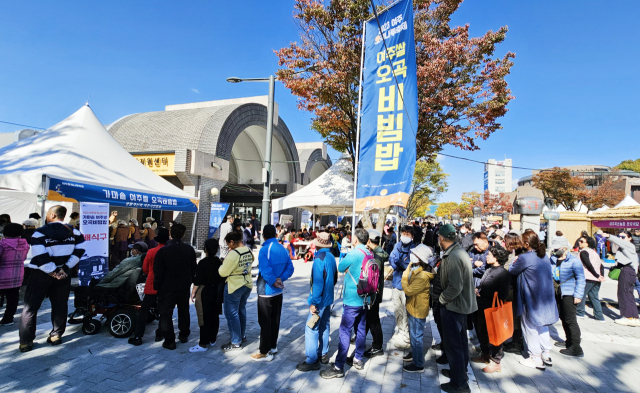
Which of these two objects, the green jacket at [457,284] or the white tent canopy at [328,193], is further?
the white tent canopy at [328,193]

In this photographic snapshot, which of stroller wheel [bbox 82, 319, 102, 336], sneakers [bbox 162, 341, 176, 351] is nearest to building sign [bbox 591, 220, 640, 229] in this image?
sneakers [bbox 162, 341, 176, 351]

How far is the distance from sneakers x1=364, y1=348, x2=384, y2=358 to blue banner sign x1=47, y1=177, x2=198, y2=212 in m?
6.02

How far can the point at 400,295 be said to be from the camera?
471cm

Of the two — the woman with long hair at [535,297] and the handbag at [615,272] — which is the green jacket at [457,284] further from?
the handbag at [615,272]

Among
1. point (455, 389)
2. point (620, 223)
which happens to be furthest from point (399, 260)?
point (620, 223)

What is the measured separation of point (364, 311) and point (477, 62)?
949cm

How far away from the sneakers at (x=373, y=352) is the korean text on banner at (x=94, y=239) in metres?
4.55

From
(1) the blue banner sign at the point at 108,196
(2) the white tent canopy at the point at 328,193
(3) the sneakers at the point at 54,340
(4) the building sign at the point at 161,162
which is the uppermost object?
(4) the building sign at the point at 161,162

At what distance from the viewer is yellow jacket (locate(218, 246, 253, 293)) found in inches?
162

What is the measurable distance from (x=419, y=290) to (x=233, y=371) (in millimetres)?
2327

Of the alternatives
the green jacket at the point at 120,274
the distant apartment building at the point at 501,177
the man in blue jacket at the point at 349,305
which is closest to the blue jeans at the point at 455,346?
the man in blue jacket at the point at 349,305

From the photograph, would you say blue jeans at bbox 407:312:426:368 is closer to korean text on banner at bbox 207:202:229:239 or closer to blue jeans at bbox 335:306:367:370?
blue jeans at bbox 335:306:367:370

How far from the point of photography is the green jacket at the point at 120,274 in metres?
4.64

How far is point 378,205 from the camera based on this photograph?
200 inches
